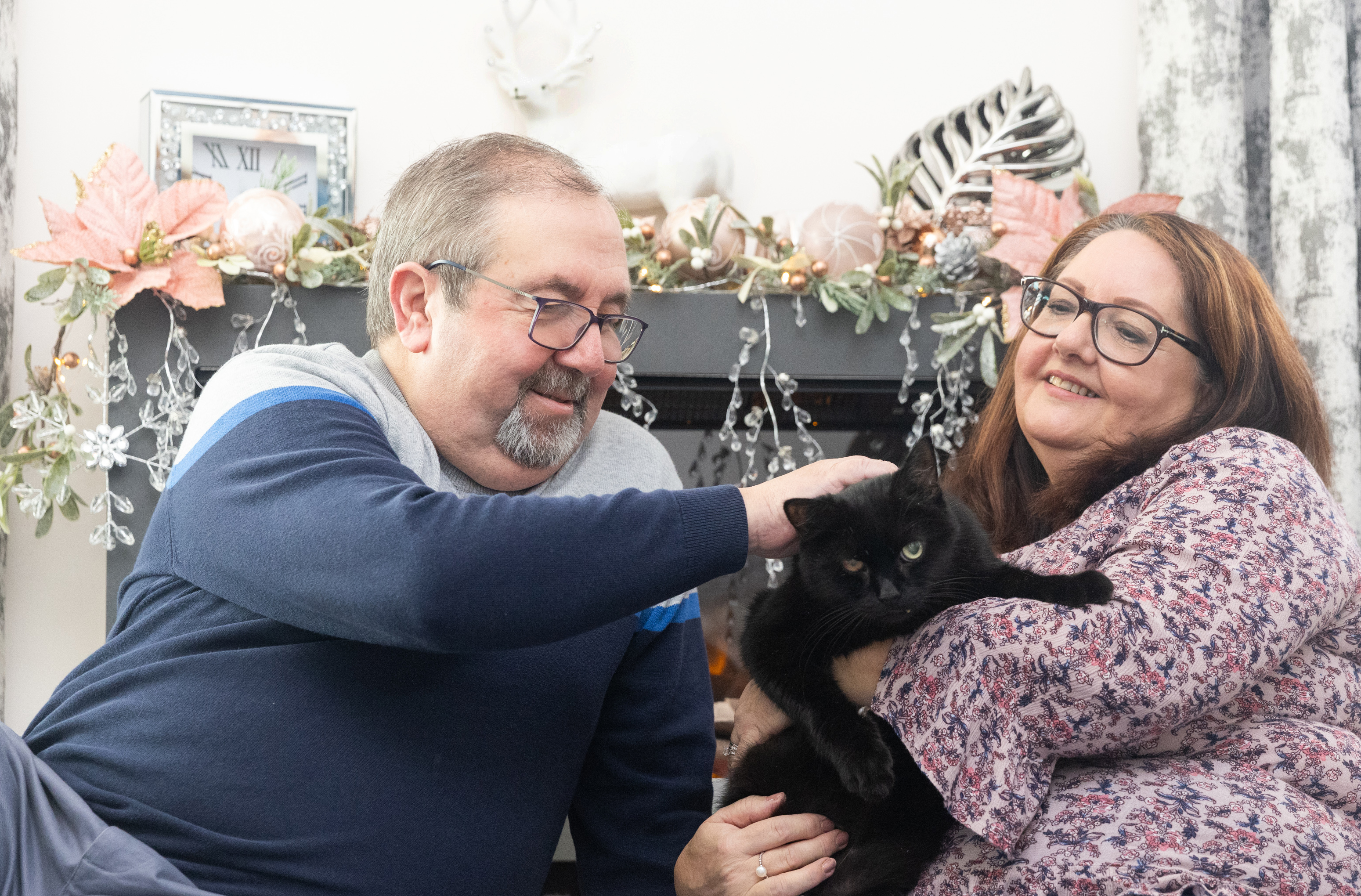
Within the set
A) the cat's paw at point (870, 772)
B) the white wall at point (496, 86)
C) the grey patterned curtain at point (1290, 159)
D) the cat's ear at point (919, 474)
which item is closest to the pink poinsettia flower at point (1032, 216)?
the grey patterned curtain at point (1290, 159)

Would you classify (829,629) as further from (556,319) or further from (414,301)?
(414,301)

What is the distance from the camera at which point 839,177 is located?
240cm

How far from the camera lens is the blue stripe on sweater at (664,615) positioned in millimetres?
1275

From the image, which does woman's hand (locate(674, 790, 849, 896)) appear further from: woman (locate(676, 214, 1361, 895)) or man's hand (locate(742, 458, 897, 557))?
man's hand (locate(742, 458, 897, 557))

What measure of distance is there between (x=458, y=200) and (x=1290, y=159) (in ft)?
5.74

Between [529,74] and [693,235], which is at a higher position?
[529,74]

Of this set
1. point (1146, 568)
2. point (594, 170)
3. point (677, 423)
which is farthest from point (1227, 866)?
point (594, 170)

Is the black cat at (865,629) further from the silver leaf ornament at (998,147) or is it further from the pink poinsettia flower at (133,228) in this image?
the pink poinsettia flower at (133,228)

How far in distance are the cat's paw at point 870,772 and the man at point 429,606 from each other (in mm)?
259

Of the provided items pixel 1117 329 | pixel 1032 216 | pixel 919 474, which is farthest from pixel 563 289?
pixel 1032 216

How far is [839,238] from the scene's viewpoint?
1.98m

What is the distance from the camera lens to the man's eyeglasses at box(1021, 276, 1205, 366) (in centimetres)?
123

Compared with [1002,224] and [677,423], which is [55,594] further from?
[1002,224]

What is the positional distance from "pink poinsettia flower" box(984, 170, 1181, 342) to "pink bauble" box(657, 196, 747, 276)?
1.67 feet
